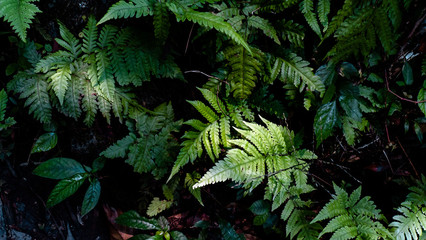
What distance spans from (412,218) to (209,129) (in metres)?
2.09

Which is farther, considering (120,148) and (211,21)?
(120,148)

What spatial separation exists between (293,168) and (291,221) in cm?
54

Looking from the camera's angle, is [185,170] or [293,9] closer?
[293,9]

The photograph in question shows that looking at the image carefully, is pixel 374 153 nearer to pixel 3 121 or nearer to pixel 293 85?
pixel 293 85

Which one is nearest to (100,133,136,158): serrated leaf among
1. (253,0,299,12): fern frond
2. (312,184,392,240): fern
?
(253,0,299,12): fern frond

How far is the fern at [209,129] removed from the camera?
2.50m

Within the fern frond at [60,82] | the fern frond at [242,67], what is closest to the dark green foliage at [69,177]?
the fern frond at [60,82]

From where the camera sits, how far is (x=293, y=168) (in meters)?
2.56

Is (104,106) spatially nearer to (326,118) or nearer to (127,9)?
(127,9)

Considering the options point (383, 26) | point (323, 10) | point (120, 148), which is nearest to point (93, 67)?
point (120, 148)

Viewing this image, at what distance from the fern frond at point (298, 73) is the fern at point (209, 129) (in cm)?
60

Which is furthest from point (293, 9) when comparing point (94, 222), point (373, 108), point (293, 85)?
point (94, 222)

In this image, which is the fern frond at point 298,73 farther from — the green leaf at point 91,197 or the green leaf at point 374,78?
the green leaf at point 91,197

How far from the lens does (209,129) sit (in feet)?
8.57
